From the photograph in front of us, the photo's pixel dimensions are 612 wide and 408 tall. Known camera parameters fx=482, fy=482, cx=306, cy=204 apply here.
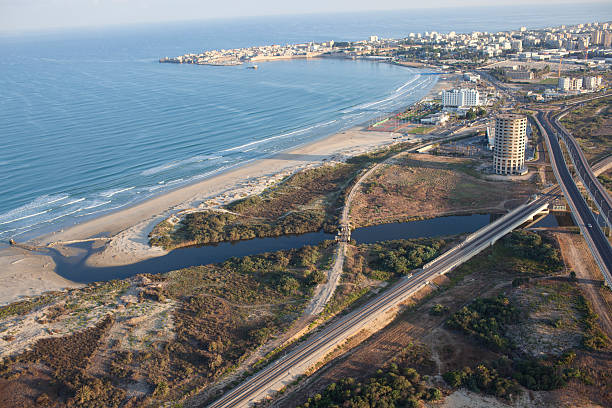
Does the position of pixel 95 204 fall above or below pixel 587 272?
above

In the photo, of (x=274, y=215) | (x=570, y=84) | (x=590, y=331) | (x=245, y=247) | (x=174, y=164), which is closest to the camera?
(x=590, y=331)

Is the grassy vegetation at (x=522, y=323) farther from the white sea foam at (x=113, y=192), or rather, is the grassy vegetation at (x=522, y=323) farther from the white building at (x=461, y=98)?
the white building at (x=461, y=98)

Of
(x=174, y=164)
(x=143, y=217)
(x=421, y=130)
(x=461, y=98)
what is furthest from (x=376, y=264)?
(x=461, y=98)

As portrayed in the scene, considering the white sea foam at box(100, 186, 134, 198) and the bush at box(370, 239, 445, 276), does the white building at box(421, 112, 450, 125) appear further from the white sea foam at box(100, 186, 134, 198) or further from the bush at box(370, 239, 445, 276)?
the white sea foam at box(100, 186, 134, 198)

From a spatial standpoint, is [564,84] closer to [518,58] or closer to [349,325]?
[518,58]

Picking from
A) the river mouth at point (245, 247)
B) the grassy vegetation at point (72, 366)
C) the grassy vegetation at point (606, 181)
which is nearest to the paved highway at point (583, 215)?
the grassy vegetation at point (606, 181)

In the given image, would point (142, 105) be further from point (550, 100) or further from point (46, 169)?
point (550, 100)

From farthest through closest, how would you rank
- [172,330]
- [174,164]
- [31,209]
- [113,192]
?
[174,164], [113,192], [31,209], [172,330]
